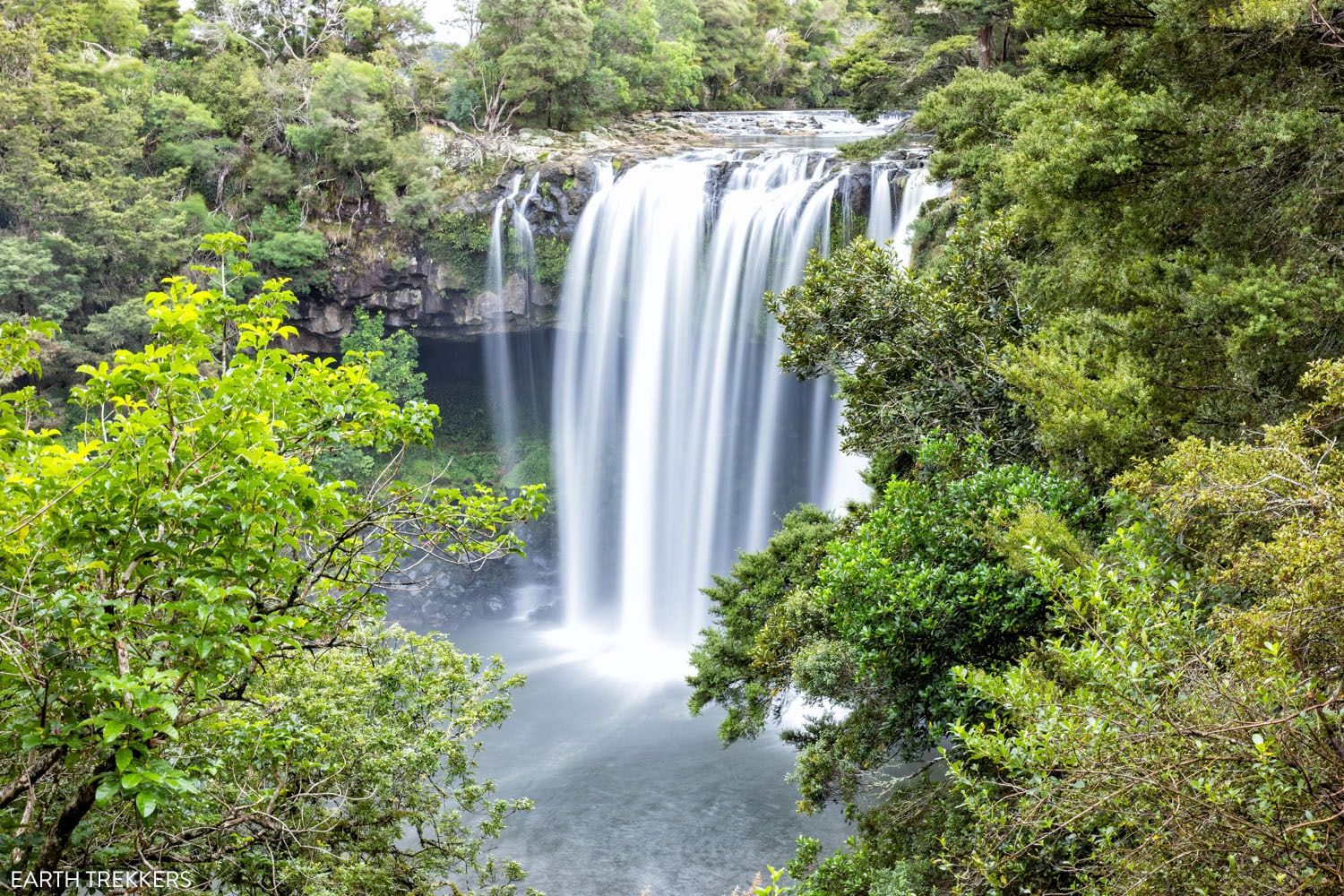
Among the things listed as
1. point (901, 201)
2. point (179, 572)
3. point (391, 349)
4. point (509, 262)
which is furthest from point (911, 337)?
point (391, 349)

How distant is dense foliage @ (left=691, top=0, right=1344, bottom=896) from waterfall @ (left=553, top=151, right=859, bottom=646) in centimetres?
985

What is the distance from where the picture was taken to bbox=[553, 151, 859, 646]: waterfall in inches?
855

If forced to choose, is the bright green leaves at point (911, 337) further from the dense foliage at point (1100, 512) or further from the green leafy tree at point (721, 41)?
the green leafy tree at point (721, 41)

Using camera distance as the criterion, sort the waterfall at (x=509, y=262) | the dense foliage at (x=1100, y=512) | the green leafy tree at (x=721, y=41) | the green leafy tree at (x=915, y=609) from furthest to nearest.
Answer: the green leafy tree at (x=721, y=41) → the waterfall at (x=509, y=262) → the green leafy tree at (x=915, y=609) → the dense foliage at (x=1100, y=512)

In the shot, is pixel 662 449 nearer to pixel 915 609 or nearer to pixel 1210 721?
pixel 915 609

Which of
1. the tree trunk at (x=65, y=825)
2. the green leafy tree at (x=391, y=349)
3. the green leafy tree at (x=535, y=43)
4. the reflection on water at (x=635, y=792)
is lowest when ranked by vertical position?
the reflection on water at (x=635, y=792)

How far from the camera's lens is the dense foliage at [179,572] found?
345 cm

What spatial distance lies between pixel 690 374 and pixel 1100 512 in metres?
16.4

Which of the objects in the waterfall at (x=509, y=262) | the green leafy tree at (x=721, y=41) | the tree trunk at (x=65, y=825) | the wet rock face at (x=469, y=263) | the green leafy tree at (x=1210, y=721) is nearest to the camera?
the green leafy tree at (x=1210, y=721)

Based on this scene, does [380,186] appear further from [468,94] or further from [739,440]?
[739,440]

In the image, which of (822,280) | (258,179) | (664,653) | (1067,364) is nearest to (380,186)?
(258,179)

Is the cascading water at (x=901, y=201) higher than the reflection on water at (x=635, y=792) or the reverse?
higher

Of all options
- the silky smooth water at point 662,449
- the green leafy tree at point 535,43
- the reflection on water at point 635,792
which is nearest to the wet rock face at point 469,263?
the silky smooth water at point 662,449

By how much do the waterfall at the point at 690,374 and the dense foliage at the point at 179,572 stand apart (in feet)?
54.6
